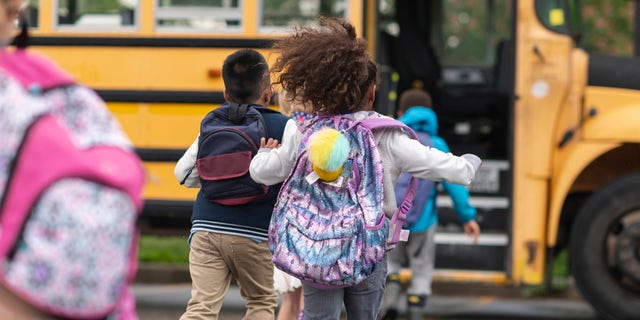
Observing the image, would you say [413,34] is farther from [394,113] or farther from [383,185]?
[383,185]

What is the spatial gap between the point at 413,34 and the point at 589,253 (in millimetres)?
2251

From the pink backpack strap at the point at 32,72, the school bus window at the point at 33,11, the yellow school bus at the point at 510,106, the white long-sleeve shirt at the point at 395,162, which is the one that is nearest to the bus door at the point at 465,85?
the yellow school bus at the point at 510,106

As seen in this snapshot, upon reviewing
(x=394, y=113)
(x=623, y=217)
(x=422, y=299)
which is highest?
(x=394, y=113)

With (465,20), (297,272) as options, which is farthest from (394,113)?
(297,272)

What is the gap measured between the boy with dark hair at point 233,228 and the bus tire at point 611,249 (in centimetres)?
261

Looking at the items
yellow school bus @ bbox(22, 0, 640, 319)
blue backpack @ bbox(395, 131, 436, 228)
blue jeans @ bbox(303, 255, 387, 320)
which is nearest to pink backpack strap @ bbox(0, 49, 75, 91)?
blue jeans @ bbox(303, 255, 387, 320)

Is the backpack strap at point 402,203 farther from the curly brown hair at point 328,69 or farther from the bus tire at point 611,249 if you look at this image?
the bus tire at point 611,249

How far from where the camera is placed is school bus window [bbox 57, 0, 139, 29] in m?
5.72

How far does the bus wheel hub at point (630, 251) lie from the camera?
5.44 meters

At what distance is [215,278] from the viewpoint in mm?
3418

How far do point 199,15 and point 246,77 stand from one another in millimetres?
2336

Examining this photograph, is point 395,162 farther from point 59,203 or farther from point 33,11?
point 33,11

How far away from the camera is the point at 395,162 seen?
2.95 metres

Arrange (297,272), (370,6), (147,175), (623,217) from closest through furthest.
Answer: (147,175) → (297,272) → (623,217) → (370,6)
